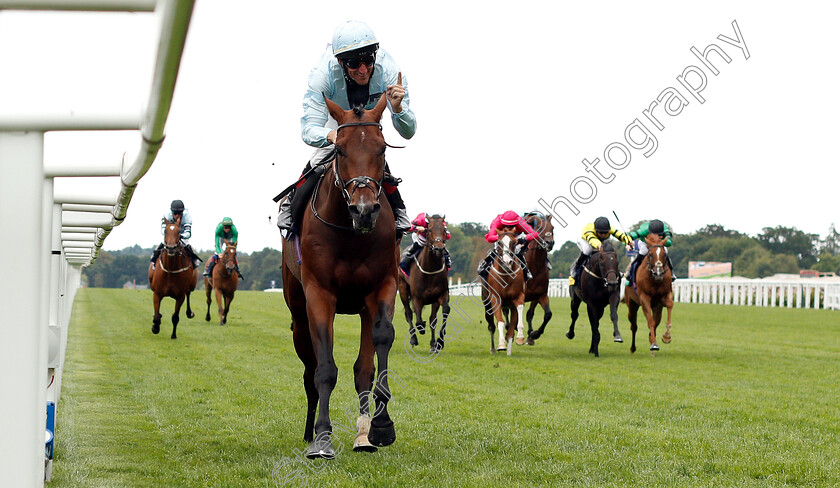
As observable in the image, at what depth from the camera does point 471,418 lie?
7805 mm

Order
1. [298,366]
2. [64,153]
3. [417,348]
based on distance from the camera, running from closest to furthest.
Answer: [64,153], [298,366], [417,348]

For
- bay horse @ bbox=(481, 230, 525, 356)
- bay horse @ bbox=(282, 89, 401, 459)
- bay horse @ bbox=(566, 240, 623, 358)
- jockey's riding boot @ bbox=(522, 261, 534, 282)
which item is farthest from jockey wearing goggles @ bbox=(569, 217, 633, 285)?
bay horse @ bbox=(282, 89, 401, 459)

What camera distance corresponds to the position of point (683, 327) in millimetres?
23844

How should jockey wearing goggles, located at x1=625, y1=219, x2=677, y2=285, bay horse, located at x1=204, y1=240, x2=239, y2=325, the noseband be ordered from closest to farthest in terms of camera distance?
the noseband < jockey wearing goggles, located at x1=625, y1=219, x2=677, y2=285 < bay horse, located at x1=204, y1=240, x2=239, y2=325

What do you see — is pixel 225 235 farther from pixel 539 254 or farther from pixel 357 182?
pixel 357 182

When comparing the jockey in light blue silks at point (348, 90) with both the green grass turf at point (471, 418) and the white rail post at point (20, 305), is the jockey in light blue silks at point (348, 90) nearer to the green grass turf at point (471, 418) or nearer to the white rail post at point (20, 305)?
the green grass turf at point (471, 418)

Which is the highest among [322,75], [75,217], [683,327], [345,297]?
[322,75]

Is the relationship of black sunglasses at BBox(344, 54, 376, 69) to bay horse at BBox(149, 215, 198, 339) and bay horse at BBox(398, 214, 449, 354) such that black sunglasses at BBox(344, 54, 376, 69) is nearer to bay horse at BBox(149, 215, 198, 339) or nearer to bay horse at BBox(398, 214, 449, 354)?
bay horse at BBox(398, 214, 449, 354)

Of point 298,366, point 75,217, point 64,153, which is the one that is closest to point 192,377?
point 298,366

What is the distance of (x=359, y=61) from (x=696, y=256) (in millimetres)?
115031

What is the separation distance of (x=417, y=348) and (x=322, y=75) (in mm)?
10623

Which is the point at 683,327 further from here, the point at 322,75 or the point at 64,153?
the point at 64,153

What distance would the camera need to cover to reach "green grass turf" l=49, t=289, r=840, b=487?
543 centimetres

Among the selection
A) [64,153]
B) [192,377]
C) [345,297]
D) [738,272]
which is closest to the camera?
[64,153]
